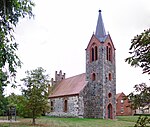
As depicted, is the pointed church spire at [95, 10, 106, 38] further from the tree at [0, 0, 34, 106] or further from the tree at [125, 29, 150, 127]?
the tree at [125, 29, 150, 127]

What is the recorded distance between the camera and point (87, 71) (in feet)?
127

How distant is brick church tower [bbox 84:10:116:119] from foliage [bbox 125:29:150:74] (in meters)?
30.2

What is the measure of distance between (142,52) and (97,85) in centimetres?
3136

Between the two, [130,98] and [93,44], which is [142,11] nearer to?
[130,98]

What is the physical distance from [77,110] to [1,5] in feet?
101

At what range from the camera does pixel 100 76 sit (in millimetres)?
36062

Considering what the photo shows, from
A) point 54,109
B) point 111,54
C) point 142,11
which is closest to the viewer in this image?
point 142,11

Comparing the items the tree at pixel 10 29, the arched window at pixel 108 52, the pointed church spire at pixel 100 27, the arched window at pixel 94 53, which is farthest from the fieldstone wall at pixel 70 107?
the tree at pixel 10 29

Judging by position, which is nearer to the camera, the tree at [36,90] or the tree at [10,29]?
the tree at [10,29]

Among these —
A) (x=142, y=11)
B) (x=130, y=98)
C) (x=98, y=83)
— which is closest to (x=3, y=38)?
(x=130, y=98)

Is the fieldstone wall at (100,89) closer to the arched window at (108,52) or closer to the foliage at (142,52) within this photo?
the arched window at (108,52)

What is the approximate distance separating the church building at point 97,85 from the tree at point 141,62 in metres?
30.0

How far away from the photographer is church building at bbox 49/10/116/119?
35.7 m

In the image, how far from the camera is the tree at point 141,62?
5.08m
